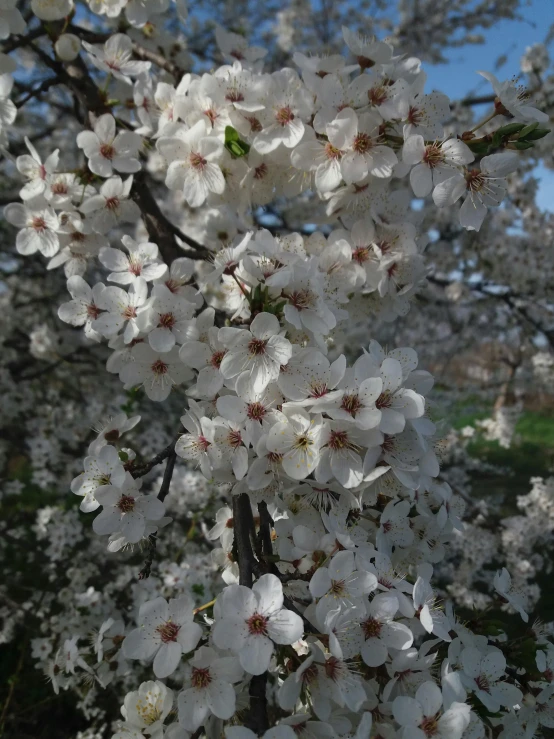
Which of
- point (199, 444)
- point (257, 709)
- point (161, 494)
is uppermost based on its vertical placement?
point (199, 444)

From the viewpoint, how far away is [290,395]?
113cm

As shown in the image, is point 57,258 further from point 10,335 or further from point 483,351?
point 483,351

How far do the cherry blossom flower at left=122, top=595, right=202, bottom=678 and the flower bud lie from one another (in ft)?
5.83

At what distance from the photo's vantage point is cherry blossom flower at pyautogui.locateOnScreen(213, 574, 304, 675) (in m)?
1.01

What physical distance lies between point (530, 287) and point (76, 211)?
344 cm

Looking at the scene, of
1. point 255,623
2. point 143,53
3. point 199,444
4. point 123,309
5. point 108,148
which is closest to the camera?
point 255,623

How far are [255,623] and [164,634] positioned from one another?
0.73 ft

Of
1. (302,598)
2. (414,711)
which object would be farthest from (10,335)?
(414,711)

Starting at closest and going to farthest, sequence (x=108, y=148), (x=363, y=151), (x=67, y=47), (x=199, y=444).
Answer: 1. (x=199, y=444)
2. (x=363, y=151)
3. (x=108, y=148)
4. (x=67, y=47)

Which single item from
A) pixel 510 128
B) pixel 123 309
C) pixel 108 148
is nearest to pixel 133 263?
pixel 123 309

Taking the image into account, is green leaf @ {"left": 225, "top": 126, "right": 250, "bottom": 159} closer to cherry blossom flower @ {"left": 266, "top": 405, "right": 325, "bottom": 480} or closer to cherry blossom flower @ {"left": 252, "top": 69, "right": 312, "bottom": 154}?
cherry blossom flower @ {"left": 252, "top": 69, "right": 312, "bottom": 154}

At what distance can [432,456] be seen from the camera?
3.96 feet

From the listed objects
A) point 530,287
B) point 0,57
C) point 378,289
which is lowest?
point 530,287

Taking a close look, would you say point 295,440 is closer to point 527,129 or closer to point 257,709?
point 257,709
